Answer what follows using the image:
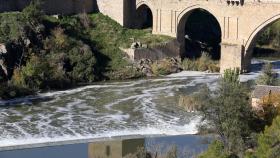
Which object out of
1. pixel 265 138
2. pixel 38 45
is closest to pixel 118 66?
pixel 38 45

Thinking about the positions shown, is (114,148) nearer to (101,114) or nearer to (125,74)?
(101,114)

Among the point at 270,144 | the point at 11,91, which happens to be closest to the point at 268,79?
the point at 11,91

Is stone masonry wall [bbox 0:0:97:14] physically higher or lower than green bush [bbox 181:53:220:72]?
higher

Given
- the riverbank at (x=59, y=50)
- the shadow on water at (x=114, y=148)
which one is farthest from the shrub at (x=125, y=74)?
the shadow on water at (x=114, y=148)

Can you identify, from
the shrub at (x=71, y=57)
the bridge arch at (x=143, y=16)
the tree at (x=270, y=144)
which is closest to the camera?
the tree at (x=270, y=144)

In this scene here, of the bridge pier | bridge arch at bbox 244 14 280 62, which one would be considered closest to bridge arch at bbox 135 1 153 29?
the bridge pier

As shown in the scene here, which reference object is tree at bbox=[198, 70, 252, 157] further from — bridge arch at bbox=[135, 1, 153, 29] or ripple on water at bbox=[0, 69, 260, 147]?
bridge arch at bbox=[135, 1, 153, 29]

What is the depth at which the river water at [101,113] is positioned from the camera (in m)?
30.7

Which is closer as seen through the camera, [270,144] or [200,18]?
[270,144]

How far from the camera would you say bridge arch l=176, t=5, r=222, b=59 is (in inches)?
1855

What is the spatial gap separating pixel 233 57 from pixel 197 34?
922cm

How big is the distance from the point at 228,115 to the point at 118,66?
18088 millimetres

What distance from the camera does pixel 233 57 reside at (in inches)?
1697

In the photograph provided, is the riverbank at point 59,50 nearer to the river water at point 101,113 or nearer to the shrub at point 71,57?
the shrub at point 71,57
